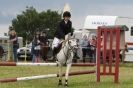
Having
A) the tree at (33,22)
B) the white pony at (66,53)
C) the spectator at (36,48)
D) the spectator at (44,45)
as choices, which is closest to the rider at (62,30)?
the white pony at (66,53)

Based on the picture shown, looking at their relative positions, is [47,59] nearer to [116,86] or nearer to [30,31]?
[116,86]

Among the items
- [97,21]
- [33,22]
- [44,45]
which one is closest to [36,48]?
[44,45]

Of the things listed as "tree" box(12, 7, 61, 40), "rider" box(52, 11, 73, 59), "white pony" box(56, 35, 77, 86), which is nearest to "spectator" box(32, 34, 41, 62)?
"white pony" box(56, 35, 77, 86)

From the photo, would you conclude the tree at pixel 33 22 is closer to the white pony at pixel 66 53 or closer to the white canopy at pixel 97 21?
the white canopy at pixel 97 21

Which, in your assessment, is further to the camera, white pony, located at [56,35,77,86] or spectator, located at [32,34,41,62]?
spectator, located at [32,34,41,62]

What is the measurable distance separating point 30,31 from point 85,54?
1987 inches

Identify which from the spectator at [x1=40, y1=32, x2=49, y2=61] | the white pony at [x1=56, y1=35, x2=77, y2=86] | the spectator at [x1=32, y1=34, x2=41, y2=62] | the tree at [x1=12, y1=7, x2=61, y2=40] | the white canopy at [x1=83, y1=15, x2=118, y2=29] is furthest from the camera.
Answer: the tree at [x1=12, y1=7, x2=61, y2=40]

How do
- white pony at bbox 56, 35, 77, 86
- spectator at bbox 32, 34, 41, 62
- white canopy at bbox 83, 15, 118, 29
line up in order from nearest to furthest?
white pony at bbox 56, 35, 77, 86
spectator at bbox 32, 34, 41, 62
white canopy at bbox 83, 15, 118, 29

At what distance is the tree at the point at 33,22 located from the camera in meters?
84.1

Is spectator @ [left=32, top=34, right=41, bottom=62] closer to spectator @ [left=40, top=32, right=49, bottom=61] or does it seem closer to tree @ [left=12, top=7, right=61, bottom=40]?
spectator @ [left=40, top=32, right=49, bottom=61]

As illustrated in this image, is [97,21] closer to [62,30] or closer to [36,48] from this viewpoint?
[36,48]

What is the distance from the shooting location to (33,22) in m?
86.2

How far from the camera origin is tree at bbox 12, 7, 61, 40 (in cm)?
8412

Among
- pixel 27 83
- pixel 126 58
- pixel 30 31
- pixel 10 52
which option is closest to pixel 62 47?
pixel 27 83
